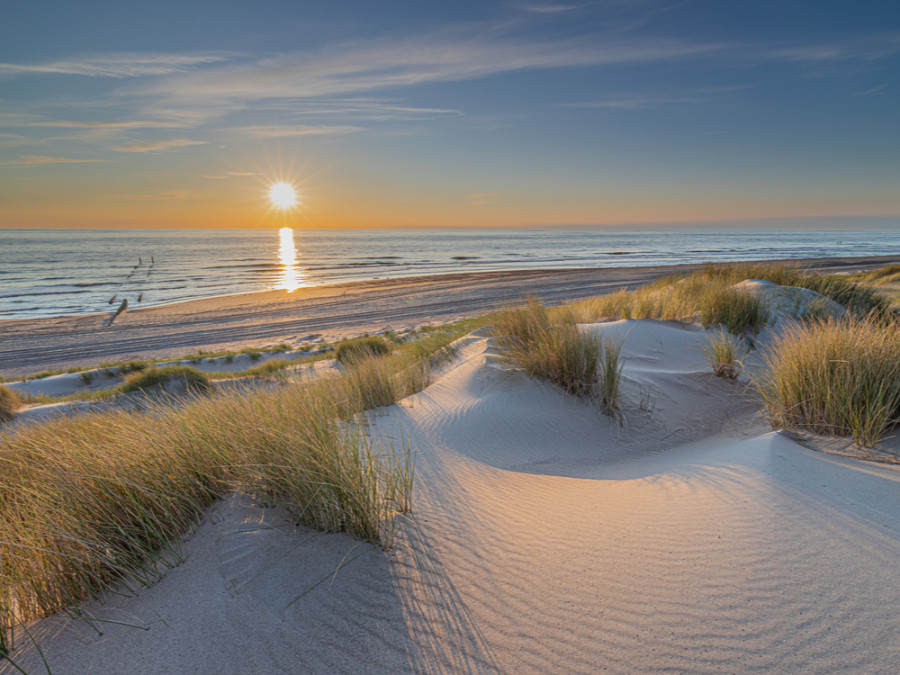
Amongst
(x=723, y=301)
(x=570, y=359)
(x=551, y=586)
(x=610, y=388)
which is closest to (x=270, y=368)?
(x=570, y=359)

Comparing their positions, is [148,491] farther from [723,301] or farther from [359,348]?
[723,301]

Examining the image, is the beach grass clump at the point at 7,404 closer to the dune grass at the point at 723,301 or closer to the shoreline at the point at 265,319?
the shoreline at the point at 265,319

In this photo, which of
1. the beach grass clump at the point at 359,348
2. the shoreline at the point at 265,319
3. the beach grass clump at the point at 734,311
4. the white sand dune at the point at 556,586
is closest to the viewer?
the white sand dune at the point at 556,586

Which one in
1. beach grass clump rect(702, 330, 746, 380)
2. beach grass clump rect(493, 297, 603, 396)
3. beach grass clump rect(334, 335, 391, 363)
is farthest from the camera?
beach grass clump rect(334, 335, 391, 363)

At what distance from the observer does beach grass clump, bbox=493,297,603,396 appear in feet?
18.5

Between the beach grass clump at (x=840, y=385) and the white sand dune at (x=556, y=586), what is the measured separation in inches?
26.0

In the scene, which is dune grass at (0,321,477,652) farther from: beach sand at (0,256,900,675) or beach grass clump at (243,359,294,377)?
beach grass clump at (243,359,294,377)

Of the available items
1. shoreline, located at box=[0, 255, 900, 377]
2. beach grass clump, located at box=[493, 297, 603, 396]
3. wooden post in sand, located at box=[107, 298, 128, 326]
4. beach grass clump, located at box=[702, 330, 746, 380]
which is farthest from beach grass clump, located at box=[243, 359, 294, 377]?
wooden post in sand, located at box=[107, 298, 128, 326]

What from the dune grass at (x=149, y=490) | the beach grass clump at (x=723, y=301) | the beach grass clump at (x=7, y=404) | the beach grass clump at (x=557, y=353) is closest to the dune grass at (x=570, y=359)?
the beach grass clump at (x=557, y=353)

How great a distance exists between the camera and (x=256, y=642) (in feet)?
6.50

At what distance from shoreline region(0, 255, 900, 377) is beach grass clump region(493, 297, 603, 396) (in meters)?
5.40

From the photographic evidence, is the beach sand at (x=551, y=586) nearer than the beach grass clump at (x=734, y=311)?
Yes

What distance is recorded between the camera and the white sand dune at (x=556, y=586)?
74.2 inches

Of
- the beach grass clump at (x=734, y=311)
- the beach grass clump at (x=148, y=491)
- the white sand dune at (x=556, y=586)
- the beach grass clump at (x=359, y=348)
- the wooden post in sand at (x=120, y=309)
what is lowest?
the wooden post in sand at (x=120, y=309)
